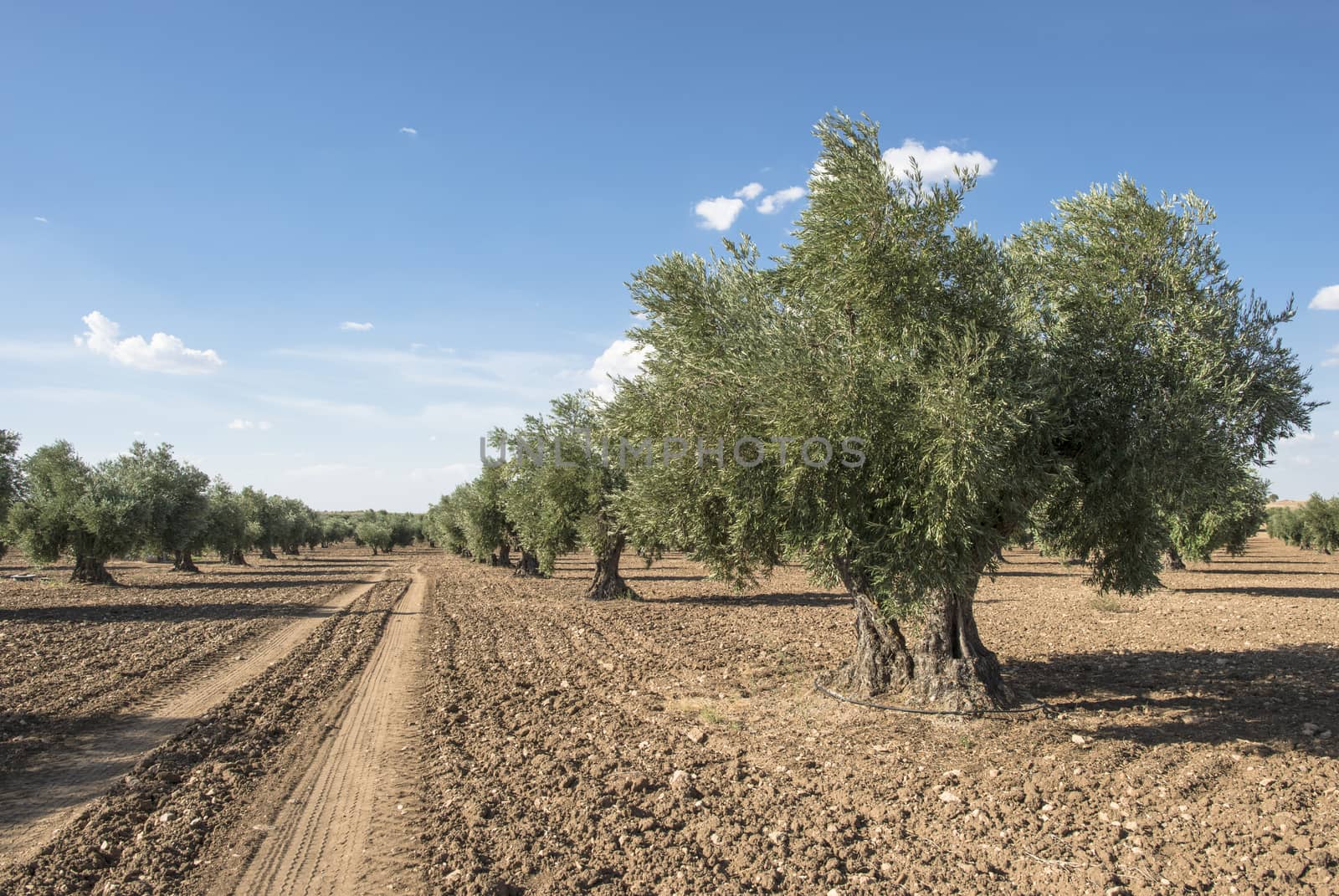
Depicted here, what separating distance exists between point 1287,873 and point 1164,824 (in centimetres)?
100

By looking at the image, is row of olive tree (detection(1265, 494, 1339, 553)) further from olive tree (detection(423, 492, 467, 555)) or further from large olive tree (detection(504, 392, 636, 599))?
olive tree (detection(423, 492, 467, 555))

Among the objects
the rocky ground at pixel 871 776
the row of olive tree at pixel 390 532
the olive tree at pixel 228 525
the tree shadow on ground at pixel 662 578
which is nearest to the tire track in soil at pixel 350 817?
the rocky ground at pixel 871 776

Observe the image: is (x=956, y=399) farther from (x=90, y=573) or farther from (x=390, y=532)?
(x=390, y=532)

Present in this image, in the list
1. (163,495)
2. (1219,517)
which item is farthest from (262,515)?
(1219,517)

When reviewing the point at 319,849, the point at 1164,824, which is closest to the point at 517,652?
the point at 319,849

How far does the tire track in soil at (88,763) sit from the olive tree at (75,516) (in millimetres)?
28916

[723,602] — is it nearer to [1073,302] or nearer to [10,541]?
[1073,302]

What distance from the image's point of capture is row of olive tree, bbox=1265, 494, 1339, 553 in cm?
6950

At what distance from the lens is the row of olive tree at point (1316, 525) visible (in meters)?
69.5

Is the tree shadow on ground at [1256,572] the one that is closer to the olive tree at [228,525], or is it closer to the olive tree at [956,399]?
the olive tree at [956,399]

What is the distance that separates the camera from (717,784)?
7.94 metres

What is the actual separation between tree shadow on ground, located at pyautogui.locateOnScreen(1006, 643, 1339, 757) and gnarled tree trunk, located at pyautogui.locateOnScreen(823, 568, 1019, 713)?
4.35ft

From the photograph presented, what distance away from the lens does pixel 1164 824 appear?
261 inches

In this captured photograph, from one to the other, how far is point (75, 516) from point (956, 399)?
44597 millimetres
